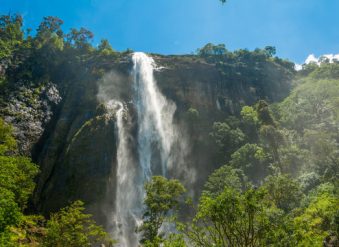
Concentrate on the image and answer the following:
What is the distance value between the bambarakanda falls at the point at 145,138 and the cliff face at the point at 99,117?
0.16 m

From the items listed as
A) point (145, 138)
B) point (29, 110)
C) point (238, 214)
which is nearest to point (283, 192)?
point (145, 138)

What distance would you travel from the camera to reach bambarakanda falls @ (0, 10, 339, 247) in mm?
29852

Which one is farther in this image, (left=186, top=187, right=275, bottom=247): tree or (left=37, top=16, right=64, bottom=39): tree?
(left=37, top=16, right=64, bottom=39): tree

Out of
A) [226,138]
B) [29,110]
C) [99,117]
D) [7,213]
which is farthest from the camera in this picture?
[226,138]

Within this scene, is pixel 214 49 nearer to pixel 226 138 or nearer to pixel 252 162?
pixel 226 138

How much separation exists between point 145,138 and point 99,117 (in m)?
6.61

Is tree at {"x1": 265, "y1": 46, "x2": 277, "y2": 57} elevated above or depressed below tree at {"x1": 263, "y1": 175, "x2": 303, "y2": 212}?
above

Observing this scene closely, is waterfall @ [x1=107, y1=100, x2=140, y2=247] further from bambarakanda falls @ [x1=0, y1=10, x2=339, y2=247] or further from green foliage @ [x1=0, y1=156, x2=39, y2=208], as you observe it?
green foliage @ [x1=0, y1=156, x2=39, y2=208]

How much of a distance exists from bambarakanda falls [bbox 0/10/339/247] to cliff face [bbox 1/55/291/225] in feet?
0.52

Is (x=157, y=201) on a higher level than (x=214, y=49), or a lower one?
lower

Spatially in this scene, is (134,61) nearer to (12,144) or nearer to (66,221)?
(12,144)

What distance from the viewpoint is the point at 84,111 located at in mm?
48406

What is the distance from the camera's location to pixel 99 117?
46281 mm

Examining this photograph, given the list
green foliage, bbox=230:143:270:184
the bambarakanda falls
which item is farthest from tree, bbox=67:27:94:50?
green foliage, bbox=230:143:270:184
